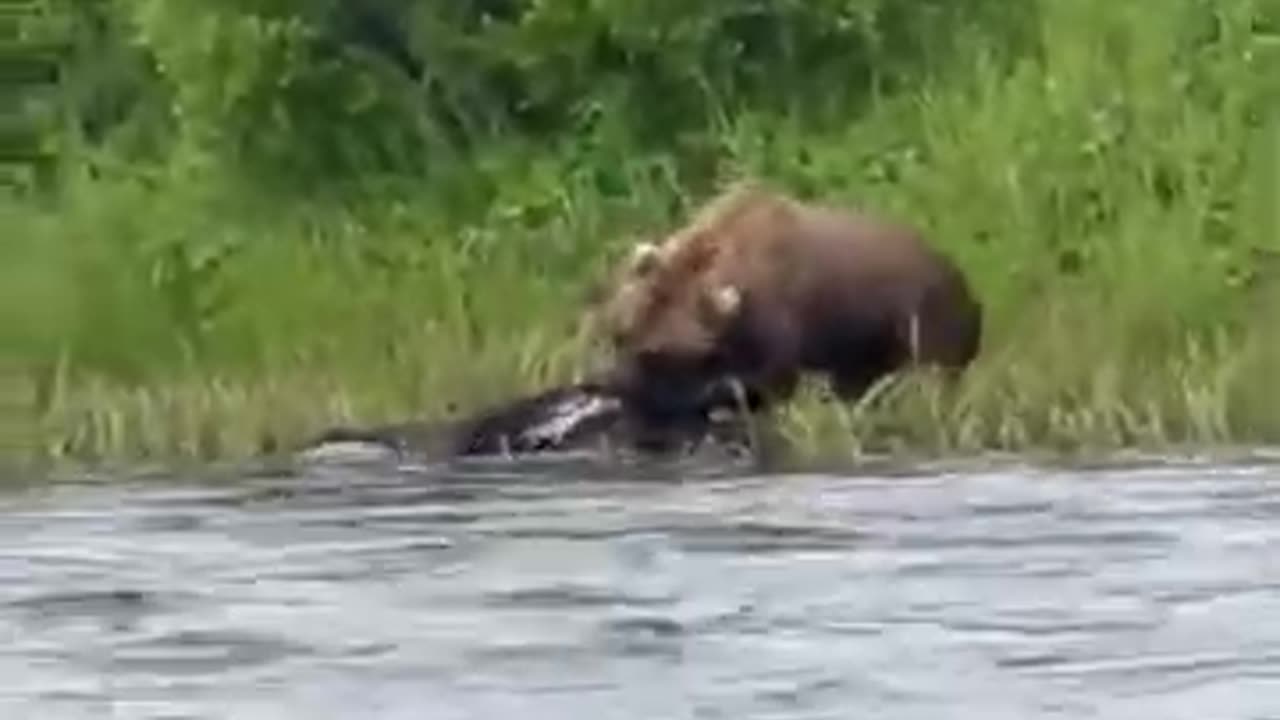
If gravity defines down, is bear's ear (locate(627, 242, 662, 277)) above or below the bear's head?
above

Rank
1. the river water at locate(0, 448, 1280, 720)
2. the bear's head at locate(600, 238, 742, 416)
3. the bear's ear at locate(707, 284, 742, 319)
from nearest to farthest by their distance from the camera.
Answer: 1. the river water at locate(0, 448, 1280, 720)
2. the bear's head at locate(600, 238, 742, 416)
3. the bear's ear at locate(707, 284, 742, 319)

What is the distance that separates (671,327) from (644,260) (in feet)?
0.73

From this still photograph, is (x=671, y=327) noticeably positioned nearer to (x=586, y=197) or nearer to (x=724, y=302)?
(x=724, y=302)

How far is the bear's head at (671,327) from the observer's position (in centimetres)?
1383

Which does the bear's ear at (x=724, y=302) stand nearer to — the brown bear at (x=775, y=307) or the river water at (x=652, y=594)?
the brown bear at (x=775, y=307)

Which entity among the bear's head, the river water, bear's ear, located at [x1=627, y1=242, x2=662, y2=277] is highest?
bear's ear, located at [x1=627, y1=242, x2=662, y2=277]

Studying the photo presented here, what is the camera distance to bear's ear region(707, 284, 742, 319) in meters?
14.0

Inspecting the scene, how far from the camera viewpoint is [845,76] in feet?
59.5

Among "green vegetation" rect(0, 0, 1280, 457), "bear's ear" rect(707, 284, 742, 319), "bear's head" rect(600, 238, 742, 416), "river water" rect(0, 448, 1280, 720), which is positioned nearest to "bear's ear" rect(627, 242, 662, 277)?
"bear's head" rect(600, 238, 742, 416)

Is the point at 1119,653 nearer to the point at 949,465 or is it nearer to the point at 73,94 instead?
the point at 949,465

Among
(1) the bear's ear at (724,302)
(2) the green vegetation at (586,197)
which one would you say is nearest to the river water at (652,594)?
(2) the green vegetation at (586,197)

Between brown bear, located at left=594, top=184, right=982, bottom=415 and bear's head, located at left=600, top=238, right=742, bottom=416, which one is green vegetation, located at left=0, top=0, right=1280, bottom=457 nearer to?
brown bear, located at left=594, top=184, right=982, bottom=415

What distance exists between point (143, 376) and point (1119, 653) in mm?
7300

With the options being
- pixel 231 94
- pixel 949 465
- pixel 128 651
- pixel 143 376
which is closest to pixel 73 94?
pixel 231 94
